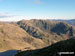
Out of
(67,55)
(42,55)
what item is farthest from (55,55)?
(42,55)

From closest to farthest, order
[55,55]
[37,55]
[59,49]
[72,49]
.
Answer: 1. [55,55]
2. [72,49]
3. [59,49]
4. [37,55]

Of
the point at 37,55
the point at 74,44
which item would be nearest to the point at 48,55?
the point at 37,55

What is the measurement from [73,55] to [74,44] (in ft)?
24.0

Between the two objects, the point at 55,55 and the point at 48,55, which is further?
the point at 48,55

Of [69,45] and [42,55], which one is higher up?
[69,45]

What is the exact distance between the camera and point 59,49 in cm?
3647

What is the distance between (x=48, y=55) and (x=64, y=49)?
424cm

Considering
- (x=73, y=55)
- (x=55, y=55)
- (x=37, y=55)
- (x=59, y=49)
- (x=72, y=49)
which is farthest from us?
(x=37, y=55)

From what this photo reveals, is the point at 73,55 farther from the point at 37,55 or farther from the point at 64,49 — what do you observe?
the point at 37,55

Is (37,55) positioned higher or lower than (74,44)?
lower

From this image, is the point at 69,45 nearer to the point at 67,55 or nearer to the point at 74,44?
the point at 74,44

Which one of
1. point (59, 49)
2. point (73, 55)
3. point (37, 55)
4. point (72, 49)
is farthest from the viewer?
point (37, 55)

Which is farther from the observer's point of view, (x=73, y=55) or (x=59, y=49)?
(x=59, y=49)

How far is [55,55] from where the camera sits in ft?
105
